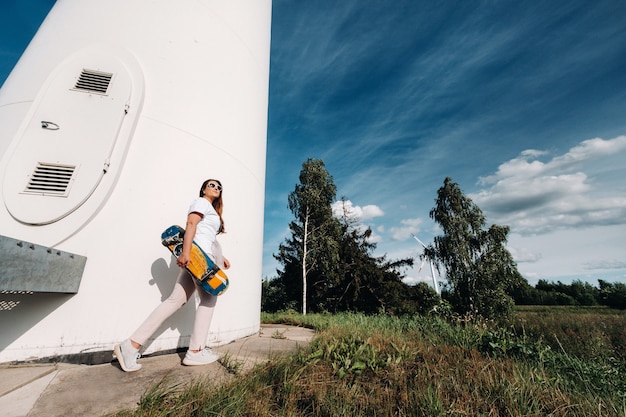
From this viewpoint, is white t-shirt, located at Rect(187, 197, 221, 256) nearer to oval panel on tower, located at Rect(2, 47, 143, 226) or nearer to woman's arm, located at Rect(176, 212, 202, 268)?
woman's arm, located at Rect(176, 212, 202, 268)

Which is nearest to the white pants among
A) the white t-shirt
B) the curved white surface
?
the white t-shirt

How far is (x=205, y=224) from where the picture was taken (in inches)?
92.3

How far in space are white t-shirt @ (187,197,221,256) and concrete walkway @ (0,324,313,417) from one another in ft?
2.97

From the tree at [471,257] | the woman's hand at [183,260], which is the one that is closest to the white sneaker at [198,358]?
the woman's hand at [183,260]

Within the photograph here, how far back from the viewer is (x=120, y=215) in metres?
2.44

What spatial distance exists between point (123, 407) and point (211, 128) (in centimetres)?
273

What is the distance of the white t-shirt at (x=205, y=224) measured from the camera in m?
2.25

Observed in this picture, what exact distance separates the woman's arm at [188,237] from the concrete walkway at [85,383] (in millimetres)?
751

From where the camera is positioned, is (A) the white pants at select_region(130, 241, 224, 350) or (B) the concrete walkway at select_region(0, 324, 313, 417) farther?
(A) the white pants at select_region(130, 241, 224, 350)

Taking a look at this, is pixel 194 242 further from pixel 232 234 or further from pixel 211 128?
pixel 211 128

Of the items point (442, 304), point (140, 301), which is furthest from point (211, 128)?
point (442, 304)

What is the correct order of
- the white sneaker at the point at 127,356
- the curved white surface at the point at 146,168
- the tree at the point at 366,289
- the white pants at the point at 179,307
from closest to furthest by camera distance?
the white sneaker at the point at 127,356 → the white pants at the point at 179,307 → the curved white surface at the point at 146,168 → the tree at the point at 366,289

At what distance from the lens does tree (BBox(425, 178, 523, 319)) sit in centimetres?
1633

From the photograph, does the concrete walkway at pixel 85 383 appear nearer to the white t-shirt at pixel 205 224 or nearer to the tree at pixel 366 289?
the white t-shirt at pixel 205 224
